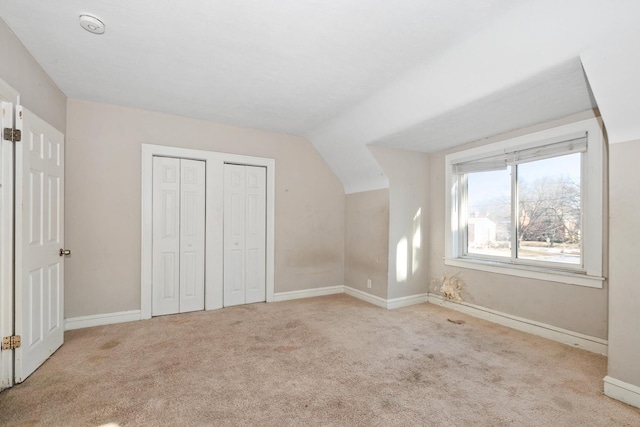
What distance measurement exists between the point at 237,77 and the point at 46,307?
2.58m

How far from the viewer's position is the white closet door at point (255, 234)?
4.32 m

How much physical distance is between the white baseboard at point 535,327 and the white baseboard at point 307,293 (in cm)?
159

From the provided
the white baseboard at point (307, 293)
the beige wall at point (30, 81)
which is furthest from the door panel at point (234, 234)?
the beige wall at point (30, 81)

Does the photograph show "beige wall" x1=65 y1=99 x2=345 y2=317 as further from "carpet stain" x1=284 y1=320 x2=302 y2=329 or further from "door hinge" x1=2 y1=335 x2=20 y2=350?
"carpet stain" x1=284 y1=320 x2=302 y2=329

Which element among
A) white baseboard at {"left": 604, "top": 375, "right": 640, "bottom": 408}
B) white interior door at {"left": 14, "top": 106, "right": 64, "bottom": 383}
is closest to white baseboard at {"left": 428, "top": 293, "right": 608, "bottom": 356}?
white baseboard at {"left": 604, "top": 375, "right": 640, "bottom": 408}

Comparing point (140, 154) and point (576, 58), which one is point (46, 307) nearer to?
point (140, 154)

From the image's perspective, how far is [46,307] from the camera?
255 centimetres

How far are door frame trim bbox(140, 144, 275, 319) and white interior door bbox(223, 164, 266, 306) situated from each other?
0.08m

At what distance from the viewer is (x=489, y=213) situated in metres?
3.91

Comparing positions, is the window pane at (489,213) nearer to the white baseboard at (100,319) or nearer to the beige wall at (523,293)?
the beige wall at (523,293)

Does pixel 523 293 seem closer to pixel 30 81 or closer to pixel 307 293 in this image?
pixel 307 293

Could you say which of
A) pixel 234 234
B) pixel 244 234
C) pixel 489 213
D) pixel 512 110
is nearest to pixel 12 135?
pixel 234 234

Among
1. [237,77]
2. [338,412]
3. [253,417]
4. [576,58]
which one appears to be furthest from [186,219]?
[576,58]

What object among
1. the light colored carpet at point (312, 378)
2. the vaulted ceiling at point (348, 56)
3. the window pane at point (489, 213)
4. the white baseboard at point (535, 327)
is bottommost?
the light colored carpet at point (312, 378)
